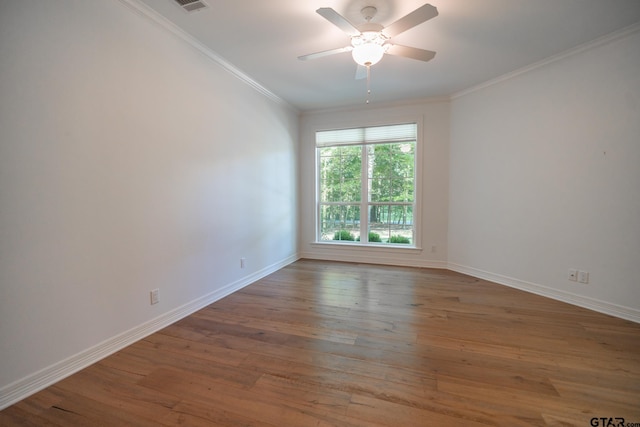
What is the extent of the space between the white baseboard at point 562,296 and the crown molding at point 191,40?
397 centimetres

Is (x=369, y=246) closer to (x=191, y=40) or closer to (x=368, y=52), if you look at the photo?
(x=368, y=52)

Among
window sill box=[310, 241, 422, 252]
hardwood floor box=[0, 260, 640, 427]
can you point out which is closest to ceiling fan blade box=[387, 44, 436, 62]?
hardwood floor box=[0, 260, 640, 427]

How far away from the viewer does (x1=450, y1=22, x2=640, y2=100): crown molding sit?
8.39 ft

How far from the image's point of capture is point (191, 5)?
2.19 meters

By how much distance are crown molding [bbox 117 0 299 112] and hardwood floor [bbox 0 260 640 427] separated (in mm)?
2614

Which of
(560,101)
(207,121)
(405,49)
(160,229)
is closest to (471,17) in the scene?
(405,49)

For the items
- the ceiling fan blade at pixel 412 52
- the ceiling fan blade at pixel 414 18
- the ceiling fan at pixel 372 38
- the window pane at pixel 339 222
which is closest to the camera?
the ceiling fan blade at pixel 414 18

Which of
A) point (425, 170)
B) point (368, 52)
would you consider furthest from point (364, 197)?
point (368, 52)

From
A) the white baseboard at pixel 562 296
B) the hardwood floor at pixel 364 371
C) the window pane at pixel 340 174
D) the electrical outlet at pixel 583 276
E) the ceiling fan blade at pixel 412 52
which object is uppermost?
the ceiling fan blade at pixel 412 52

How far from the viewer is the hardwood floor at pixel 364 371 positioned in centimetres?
146

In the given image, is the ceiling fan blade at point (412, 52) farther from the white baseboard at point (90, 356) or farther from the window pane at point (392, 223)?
the white baseboard at point (90, 356)

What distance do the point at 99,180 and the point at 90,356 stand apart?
1212 mm

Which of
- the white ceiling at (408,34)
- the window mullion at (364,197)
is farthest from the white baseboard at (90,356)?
the window mullion at (364,197)

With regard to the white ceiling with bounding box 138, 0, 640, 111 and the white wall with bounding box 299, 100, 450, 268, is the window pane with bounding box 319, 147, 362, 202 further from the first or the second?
the white ceiling with bounding box 138, 0, 640, 111
